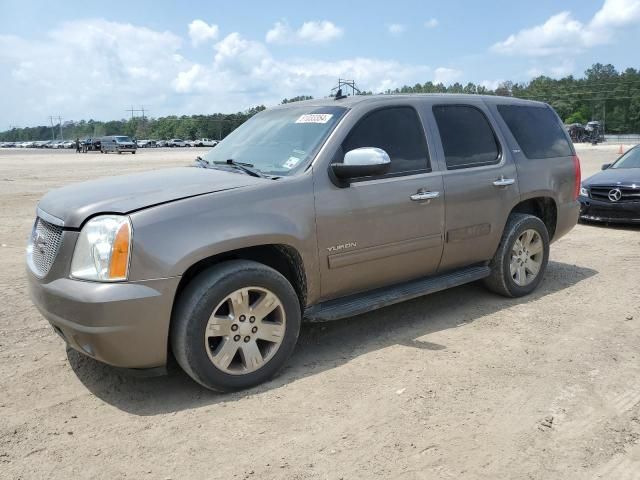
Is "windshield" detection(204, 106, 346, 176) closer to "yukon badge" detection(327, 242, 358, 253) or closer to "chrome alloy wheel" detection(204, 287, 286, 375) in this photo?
"yukon badge" detection(327, 242, 358, 253)

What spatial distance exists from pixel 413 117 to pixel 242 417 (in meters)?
2.67

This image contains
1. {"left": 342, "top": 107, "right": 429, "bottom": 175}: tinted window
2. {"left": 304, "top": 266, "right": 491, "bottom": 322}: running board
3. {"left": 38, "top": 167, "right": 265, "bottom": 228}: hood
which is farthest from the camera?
{"left": 342, "top": 107, "right": 429, "bottom": 175}: tinted window

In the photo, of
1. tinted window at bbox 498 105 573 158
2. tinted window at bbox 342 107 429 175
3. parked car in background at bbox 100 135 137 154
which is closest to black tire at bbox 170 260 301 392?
tinted window at bbox 342 107 429 175

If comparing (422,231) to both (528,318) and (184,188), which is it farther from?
(184,188)

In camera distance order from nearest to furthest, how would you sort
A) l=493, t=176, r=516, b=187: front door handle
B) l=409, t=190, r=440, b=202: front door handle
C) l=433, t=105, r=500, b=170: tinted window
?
l=409, t=190, r=440, b=202: front door handle → l=433, t=105, r=500, b=170: tinted window → l=493, t=176, r=516, b=187: front door handle

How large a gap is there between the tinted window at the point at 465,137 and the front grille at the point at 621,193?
487 cm

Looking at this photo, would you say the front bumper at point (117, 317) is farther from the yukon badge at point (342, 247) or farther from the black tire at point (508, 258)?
the black tire at point (508, 258)

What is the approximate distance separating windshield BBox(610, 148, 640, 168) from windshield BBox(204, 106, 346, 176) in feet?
25.6

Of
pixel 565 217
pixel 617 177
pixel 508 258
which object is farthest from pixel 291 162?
pixel 617 177

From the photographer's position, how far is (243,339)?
3477 millimetres

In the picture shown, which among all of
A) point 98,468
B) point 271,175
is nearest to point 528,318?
point 271,175

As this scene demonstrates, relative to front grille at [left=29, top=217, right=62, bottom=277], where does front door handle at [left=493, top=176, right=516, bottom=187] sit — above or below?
above

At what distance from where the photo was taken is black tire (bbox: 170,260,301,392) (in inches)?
128

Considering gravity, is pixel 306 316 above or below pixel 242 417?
above
